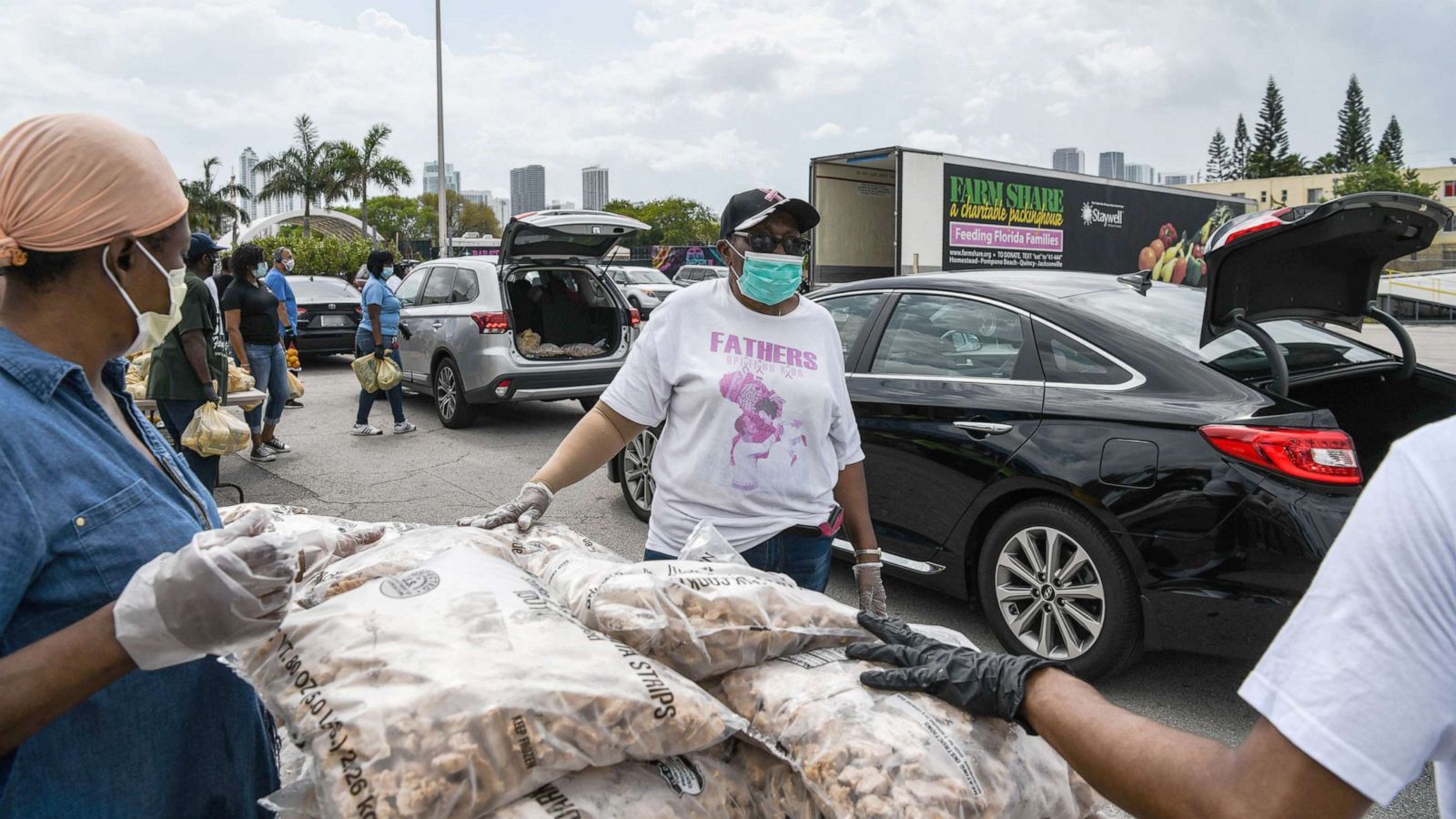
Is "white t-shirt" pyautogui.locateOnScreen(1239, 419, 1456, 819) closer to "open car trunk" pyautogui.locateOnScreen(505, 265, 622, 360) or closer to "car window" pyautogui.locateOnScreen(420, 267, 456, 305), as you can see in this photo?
"open car trunk" pyautogui.locateOnScreen(505, 265, 622, 360)

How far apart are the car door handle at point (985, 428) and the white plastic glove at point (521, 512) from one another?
7.84ft

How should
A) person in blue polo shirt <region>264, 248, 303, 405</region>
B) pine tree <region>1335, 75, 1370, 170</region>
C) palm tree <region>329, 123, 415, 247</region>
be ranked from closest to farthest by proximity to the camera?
person in blue polo shirt <region>264, 248, 303, 405</region> → palm tree <region>329, 123, 415, 247</region> → pine tree <region>1335, 75, 1370, 170</region>

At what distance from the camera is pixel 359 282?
56.1 feet

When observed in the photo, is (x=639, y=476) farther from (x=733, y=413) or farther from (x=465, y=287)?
(x=465, y=287)

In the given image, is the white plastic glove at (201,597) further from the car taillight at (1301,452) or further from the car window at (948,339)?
the car window at (948,339)

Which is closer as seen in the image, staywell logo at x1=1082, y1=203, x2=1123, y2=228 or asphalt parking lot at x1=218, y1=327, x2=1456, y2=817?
asphalt parking lot at x1=218, y1=327, x2=1456, y2=817

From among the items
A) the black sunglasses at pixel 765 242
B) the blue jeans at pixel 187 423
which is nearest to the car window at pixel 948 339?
the black sunglasses at pixel 765 242

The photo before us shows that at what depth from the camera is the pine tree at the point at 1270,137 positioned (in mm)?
88938

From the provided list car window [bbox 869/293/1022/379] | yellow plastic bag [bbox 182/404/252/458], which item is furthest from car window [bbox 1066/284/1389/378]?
yellow plastic bag [bbox 182/404/252/458]

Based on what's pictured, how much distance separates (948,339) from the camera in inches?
183

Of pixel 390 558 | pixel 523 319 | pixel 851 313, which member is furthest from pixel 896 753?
pixel 523 319

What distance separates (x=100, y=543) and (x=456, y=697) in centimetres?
49

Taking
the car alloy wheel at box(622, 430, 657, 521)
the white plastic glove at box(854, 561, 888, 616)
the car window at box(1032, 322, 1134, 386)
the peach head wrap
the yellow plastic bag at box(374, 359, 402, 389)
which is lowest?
the car alloy wheel at box(622, 430, 657, 521)

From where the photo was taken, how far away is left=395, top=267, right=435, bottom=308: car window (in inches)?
428
